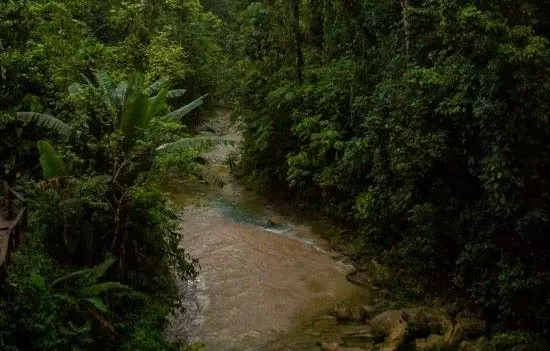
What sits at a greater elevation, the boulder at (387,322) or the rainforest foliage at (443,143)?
the rainforest foliage at (443,143)

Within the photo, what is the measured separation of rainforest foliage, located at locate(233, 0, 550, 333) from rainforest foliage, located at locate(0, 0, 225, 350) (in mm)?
4178

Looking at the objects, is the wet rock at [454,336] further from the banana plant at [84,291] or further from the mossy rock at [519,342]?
the banana plant at [84,291]

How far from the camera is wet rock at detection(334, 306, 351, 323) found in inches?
404

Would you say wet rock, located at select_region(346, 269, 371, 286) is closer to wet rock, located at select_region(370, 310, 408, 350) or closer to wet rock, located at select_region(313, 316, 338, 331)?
wet rock, located at select_region(313, 316, 338, 331)

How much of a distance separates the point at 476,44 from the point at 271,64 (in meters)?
11.5

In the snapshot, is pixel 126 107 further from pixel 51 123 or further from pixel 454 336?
pixel 454 336

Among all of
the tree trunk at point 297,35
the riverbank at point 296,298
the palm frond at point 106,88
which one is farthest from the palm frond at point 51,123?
the tree trunk at point 297,35

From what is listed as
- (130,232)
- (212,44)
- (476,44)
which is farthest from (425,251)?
(212,44)

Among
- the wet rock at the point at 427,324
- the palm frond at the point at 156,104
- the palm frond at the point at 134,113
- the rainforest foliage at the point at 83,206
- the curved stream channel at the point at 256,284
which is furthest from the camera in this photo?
the palm frond at the point at 156,104

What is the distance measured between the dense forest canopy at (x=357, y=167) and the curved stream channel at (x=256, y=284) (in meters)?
0.84

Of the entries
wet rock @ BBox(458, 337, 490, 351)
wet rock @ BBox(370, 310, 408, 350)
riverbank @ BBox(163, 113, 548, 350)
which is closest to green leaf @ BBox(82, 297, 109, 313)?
riverbank @ BBox(163, 113, 548, 350)

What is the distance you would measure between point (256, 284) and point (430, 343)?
4.16 meters

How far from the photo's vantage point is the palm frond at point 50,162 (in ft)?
30.6

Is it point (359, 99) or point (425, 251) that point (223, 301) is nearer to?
point (425, 251)
